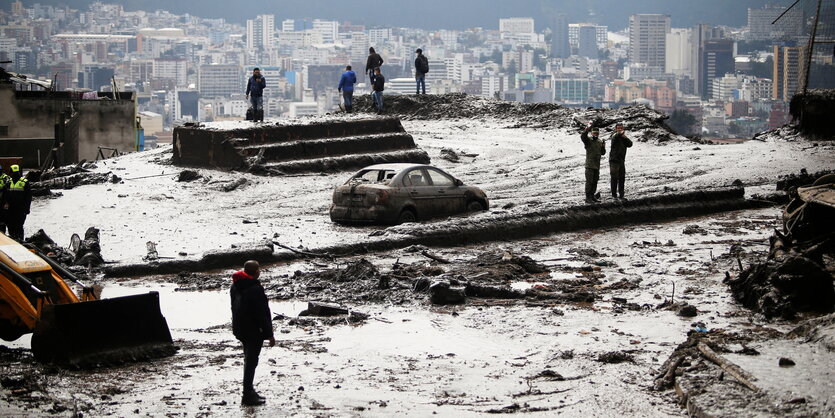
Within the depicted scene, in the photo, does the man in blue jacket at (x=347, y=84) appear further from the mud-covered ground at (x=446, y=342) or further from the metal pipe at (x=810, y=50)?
the mud-covered ground at (x=446, y=342)

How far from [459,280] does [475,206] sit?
7.08 meters

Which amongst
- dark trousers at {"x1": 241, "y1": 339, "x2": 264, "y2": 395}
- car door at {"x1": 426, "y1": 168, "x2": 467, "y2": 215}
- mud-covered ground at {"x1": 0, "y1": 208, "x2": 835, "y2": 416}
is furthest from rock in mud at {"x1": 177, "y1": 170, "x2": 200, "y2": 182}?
dark trousers at {"x1": 241, "y1": 339, "x2": 264, "y2": 395}

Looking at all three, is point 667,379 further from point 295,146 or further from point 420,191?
point 295,146

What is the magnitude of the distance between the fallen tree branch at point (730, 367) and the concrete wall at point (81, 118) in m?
42.2

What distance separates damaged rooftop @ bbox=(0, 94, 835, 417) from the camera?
10.9 m

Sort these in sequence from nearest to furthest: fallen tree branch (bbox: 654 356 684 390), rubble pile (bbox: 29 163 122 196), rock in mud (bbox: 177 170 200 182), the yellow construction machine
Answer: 1. fallen tree branch (bbox: 654 356 684 390)
2. the yellow construction machine
3. rubble pile (bbox: 29 163 122 196)
4. rock in mud (bbox: 177 170 200 182)

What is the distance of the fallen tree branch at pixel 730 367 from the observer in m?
10.2

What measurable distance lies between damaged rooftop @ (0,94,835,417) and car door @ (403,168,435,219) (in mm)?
904

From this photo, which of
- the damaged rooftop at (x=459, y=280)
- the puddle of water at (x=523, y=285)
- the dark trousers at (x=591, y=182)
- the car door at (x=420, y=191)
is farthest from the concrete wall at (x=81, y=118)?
the puddle of water at (x=523, y=285)

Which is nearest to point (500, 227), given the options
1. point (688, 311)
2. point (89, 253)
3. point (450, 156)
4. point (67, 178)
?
point (688, 311)

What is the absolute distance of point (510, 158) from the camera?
1299 inches

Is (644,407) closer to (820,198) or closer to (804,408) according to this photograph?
(804,408)

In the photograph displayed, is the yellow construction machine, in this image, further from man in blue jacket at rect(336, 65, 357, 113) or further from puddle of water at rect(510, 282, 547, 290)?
man in blue jacket at rect(336, 65, 357, 113)

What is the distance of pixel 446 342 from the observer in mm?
13375
